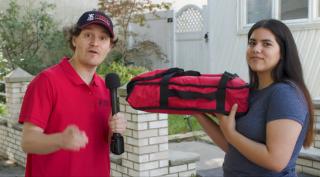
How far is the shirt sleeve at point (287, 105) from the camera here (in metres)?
2.08

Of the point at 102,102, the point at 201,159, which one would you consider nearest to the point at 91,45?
the point at 102,102

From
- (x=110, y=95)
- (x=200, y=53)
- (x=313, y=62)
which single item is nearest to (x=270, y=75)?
(x=110, y=95)

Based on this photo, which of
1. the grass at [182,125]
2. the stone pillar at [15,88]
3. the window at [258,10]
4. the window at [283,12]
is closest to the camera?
the stone pillar at [15,88]

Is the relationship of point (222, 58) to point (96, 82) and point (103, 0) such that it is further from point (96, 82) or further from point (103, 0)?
point (96, 82)

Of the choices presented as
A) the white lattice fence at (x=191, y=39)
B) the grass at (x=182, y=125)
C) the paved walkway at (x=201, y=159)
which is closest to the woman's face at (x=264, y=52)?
the paved walkway at (x=201, y=159)

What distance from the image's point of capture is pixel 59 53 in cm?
1258

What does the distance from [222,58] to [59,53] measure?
4.41 metres

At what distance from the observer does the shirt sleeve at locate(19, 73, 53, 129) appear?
2236 mm

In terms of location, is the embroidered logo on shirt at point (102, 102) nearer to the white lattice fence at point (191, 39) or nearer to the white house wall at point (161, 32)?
the white lattice fence at point (191, 39)

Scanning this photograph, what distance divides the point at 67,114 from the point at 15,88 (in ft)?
14.5

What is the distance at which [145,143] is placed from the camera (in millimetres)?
4512

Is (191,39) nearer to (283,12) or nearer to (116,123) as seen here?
(283,12)

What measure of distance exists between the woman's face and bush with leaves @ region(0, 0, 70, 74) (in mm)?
10012

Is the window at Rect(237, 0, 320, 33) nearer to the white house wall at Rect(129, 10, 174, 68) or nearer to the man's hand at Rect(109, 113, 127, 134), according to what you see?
the white house wall at Rect(129, 10, 174, 68)
